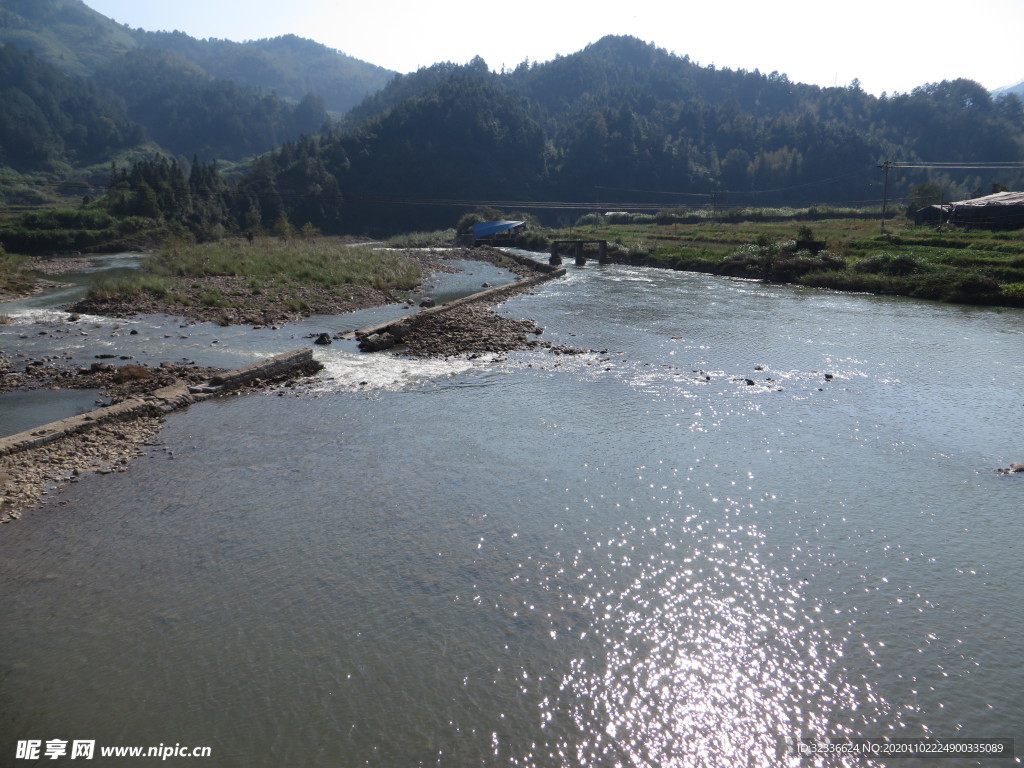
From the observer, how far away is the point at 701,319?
3350 centimetres

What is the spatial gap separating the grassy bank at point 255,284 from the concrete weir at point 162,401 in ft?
34.2

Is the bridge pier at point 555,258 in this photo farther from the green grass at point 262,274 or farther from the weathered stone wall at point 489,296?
the green grass at point 262,274

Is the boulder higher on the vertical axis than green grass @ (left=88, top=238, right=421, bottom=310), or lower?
lower

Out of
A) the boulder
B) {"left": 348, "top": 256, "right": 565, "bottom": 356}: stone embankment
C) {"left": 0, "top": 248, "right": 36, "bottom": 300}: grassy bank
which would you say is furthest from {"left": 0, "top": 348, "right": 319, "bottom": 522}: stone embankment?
{"left": 0, "top": 248, "right": 36, "bottom": 300}: grassy bank

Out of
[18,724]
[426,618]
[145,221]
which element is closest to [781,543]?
[426,618]

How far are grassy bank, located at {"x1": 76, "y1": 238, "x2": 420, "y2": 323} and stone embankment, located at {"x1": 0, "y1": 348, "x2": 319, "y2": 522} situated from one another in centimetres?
1361

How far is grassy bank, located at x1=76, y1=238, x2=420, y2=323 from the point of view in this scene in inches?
1328

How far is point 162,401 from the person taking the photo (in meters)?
17.9

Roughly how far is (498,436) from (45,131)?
693ft

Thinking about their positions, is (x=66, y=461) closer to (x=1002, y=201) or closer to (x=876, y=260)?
(x=876, y=260)

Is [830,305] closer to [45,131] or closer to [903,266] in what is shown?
[903,266]

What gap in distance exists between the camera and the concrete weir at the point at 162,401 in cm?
1434

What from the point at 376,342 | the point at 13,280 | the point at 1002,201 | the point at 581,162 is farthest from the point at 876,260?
the point at 581,162

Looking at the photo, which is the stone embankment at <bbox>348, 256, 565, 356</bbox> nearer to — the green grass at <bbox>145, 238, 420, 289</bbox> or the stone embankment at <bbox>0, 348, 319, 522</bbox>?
the stone embankment at <bbox>0, 348, 319, 522</bbox>
